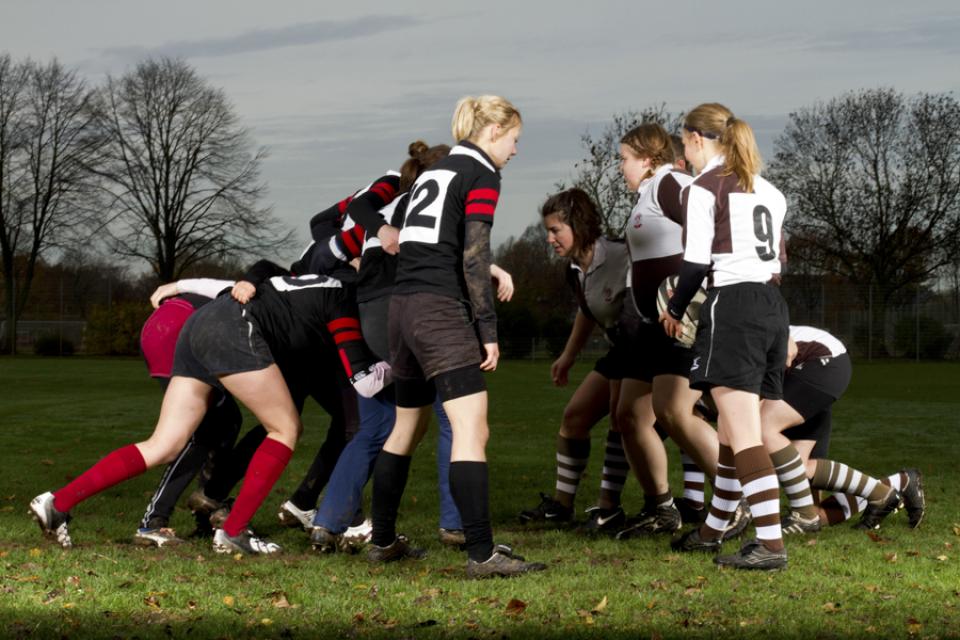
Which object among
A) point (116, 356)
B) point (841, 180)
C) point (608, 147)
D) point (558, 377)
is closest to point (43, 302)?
point (116, 356)

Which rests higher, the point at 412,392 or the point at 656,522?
the point at 412,392

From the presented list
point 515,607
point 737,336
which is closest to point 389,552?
point 515,607

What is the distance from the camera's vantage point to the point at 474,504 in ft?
17.4

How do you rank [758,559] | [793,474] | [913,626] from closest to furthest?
[913,626] < [758,559] < [793,474]

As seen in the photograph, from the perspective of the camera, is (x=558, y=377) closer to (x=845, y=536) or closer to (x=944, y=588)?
(x=845, y=536)

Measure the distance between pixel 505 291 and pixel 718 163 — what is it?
1.19m

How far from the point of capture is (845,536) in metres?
6.66

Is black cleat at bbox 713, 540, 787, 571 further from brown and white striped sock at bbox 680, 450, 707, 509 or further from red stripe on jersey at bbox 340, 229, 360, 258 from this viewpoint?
red stripe on jersey at bbox 340, 229, 360, 258

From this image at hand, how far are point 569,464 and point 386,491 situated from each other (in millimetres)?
1944

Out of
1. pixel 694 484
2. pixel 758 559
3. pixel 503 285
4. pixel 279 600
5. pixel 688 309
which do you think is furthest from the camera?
pixel 694 484

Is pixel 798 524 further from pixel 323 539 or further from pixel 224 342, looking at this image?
pixel 224 342

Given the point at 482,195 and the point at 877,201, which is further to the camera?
the point at 877,201

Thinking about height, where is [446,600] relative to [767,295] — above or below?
below

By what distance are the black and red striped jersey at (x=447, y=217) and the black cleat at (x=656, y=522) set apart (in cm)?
202
